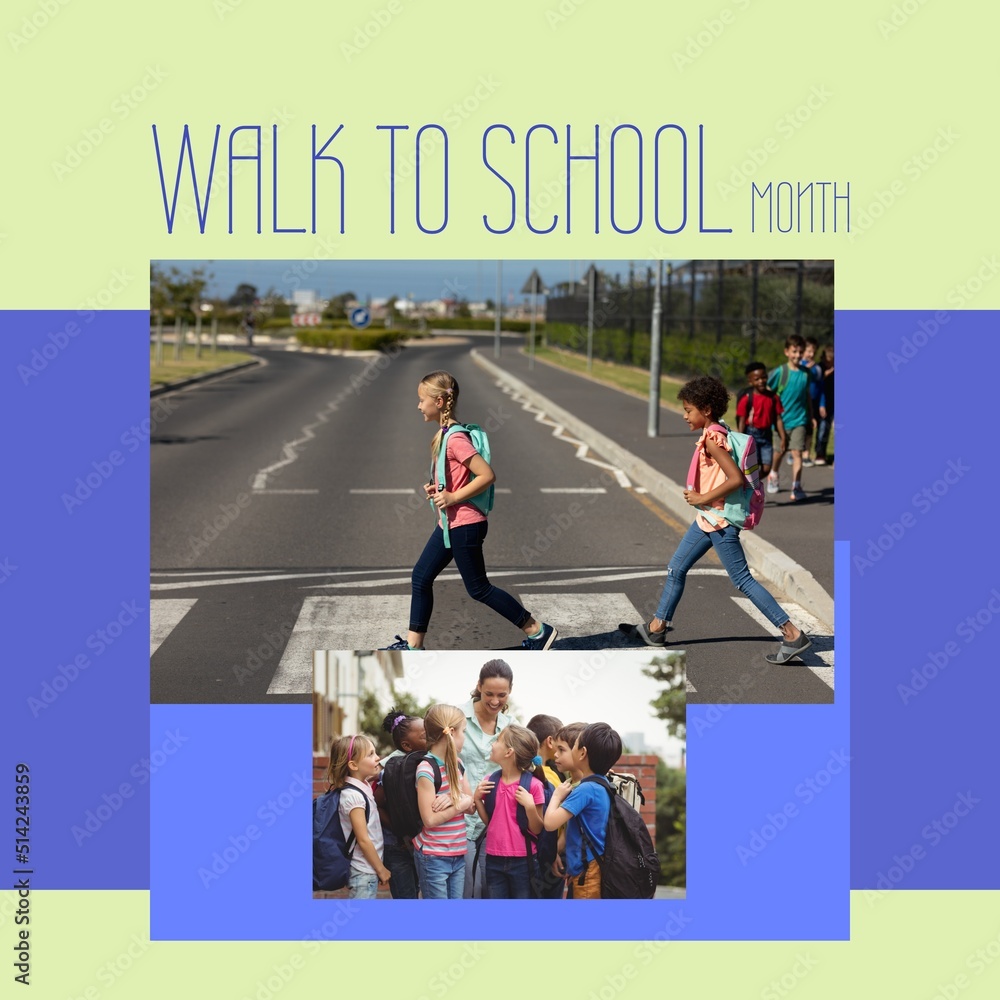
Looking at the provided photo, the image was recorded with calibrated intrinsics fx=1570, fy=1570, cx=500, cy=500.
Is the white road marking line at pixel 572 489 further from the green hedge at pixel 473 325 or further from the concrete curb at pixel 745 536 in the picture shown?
the green hedge at pixel 473 325

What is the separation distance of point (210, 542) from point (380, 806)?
7413mm

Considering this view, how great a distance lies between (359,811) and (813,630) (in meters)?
4.45

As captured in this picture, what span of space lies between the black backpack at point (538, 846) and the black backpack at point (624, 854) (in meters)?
0.11

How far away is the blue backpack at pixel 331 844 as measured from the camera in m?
5.57

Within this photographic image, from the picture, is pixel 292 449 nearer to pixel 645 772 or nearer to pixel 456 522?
pixel 456 522

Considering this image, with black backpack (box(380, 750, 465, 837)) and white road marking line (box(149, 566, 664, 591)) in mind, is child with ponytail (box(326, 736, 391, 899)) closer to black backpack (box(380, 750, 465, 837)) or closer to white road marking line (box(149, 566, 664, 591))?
black backpack (box(380, 750, 465, 837))

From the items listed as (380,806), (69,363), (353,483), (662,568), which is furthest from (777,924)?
(353,483)

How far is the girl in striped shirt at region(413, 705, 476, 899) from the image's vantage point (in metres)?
5.52

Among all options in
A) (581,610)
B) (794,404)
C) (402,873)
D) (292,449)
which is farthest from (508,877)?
(292,449)

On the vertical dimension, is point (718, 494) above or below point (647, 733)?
above
